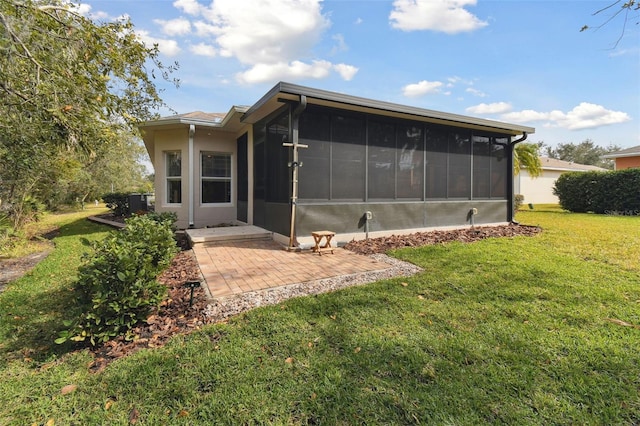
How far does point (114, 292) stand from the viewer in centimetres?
255

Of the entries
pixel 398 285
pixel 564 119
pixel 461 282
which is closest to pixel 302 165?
pixel 398 285

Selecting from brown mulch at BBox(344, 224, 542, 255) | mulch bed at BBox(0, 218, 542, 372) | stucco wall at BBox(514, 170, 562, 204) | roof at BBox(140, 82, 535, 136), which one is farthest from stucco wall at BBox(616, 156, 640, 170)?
mulch bed at BBox(0, 218, 542, 372)

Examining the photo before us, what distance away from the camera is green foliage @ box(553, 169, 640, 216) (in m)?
12.0

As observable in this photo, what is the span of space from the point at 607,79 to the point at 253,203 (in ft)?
27.6

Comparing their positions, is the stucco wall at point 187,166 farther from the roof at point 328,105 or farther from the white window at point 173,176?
the roof at point 328,105

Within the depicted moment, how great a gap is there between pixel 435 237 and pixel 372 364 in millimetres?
5160

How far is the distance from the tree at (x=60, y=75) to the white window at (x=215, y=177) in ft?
12.9

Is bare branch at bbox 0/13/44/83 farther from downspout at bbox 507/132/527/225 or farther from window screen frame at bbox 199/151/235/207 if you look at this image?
downspout at bbox 507/132/527/225

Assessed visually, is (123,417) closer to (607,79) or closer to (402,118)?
(402,118)

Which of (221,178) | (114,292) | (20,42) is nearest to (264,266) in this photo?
(114,292)

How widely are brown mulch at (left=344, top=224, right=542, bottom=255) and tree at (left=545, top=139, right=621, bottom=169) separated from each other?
46602 mm

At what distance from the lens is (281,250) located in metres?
5.86

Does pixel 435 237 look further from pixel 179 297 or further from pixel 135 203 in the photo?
pixel 135 203

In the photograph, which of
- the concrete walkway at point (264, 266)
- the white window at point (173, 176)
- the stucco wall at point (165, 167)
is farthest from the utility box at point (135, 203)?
the concrete walkway at point (264, 266)
